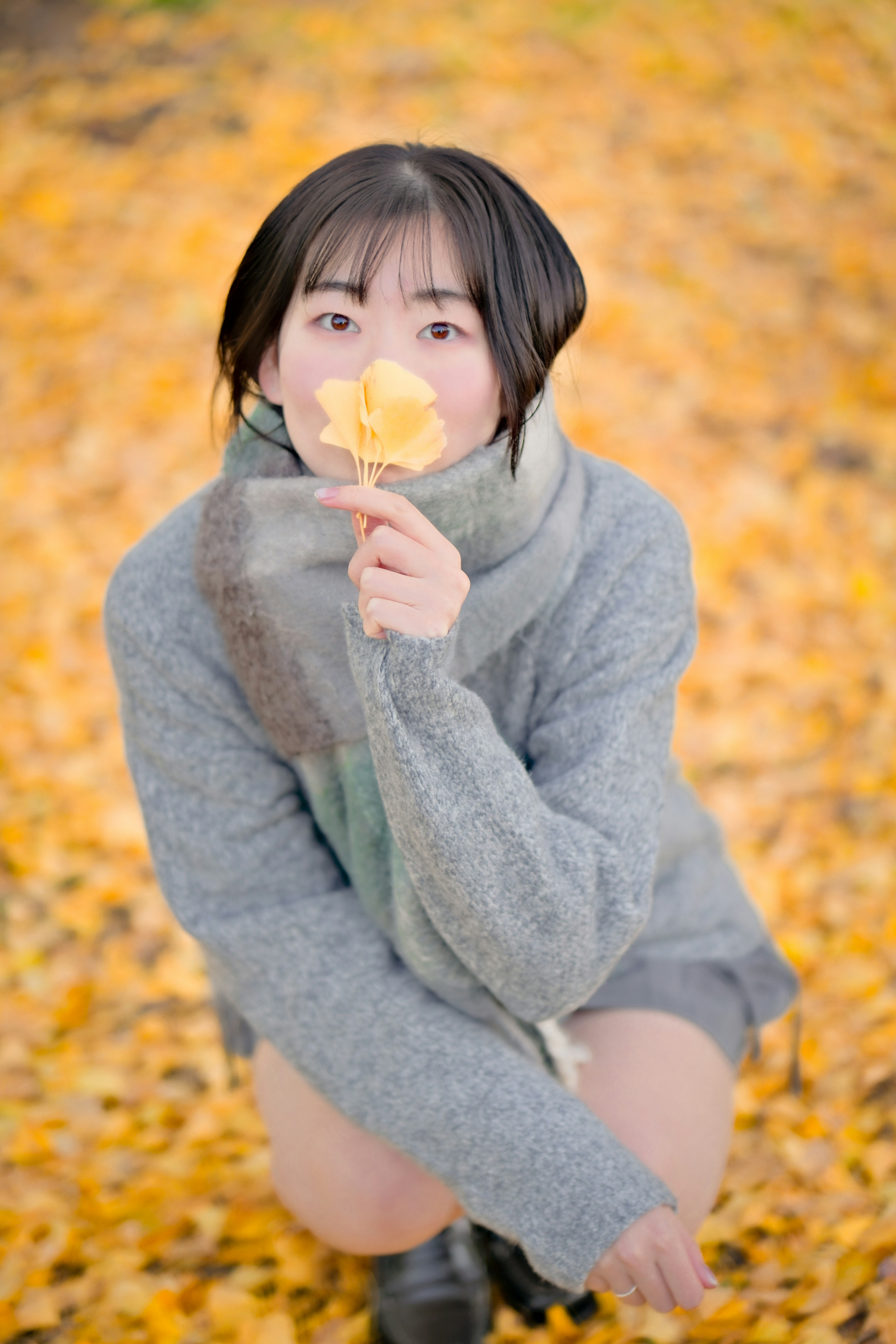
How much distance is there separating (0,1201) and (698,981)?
49.8 inches

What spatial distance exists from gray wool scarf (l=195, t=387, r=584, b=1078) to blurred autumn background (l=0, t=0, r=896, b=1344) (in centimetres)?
51

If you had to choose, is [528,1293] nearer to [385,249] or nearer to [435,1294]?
[435,1294]

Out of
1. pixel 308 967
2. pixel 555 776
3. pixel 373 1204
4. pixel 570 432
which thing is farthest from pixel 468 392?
pixel 570 432

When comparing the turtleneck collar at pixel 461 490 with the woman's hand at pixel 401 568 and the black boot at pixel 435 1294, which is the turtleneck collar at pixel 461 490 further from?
the black boot at pixel 435 1294

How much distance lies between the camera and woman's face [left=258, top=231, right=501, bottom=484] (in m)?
1.15

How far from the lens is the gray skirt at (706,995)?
5.08ft

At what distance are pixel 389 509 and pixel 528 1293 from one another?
1256 millimetres

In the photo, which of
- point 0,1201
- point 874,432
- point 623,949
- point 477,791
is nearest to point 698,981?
point 623,949

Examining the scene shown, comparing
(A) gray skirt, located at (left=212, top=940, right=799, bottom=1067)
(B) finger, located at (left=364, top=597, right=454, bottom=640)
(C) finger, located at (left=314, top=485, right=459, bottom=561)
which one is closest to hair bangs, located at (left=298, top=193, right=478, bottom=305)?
(C) finger, located at (left=314, top=485, right=459, bottom=561)

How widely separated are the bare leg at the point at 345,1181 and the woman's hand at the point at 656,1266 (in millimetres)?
309

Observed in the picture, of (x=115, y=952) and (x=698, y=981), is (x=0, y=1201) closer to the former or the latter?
(x=115, y=952)

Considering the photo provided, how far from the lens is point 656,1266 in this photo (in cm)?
120

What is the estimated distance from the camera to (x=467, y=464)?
1175mm

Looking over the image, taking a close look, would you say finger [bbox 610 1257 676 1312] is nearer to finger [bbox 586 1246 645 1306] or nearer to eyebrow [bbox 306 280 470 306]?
finger [bbox 586 1246 645 1306]
